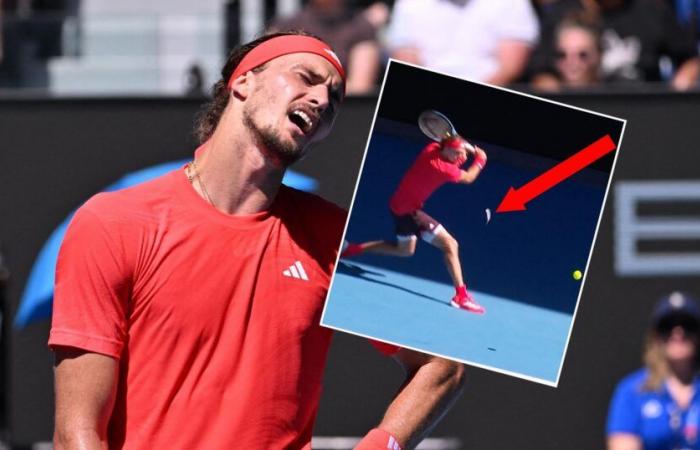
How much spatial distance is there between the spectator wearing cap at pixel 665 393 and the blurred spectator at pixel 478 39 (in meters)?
1.64

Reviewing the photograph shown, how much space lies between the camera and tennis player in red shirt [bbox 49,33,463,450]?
2.92 m

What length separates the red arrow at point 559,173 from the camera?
3031mm

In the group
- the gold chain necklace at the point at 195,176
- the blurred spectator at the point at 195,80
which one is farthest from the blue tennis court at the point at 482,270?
the blurred spectator at the point at 195,80

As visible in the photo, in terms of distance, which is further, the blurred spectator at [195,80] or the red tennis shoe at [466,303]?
the blurred spectator at [195,80]

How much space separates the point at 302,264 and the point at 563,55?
511 centimetres

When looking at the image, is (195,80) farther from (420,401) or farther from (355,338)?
(420,401)

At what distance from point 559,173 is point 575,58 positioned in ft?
16.5

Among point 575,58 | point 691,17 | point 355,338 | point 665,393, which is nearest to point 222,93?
point 665,393

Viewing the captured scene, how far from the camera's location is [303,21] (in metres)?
8.12

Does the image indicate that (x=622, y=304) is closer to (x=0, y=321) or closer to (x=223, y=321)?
(x=0, y=321)

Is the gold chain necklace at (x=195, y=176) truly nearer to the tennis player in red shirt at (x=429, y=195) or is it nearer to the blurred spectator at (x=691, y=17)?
the tennis player in red shirt at (x=429, y=195)

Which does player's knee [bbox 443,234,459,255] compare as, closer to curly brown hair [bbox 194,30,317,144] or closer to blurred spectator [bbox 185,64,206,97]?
curly brown hair [bbox 194,30,317,144]

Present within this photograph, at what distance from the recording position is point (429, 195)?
3027 millimetres

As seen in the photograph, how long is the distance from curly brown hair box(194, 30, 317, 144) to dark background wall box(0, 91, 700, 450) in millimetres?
4252
